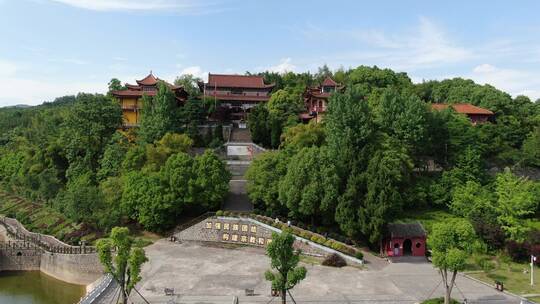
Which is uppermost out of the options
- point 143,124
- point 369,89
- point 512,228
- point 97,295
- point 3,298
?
point 369,89

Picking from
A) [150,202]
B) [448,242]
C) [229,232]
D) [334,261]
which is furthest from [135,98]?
[448,242]

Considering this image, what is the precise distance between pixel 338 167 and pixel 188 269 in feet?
35.5

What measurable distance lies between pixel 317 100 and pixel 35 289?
28344 millimetres

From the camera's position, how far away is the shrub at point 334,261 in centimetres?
2444

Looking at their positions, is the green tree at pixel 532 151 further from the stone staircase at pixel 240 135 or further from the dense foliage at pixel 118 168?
the dense foliage at pixel 118 168

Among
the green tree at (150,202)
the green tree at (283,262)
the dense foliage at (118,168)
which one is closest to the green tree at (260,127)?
the dense foliage at (118,168)

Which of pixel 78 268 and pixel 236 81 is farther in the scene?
pixel 236 81

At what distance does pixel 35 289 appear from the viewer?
85.7ft

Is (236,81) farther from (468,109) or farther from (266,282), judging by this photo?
(266,282)

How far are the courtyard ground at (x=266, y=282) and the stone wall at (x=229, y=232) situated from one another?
6.03ft

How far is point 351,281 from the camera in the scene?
22016 millimetres

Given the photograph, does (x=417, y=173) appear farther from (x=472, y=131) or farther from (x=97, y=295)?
(x=97, y=295)

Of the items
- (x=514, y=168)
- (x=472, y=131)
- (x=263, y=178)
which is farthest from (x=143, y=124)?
(x=514, y=168)

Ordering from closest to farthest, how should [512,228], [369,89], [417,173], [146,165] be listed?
[512,228] < [146,165] < [417,173] < [369,89]
